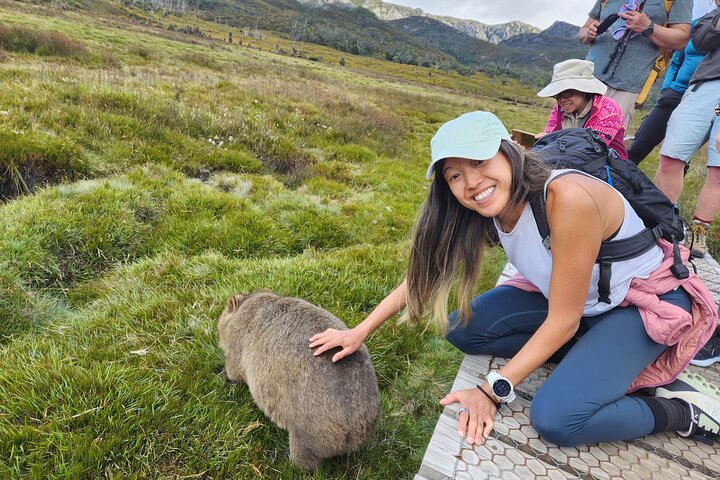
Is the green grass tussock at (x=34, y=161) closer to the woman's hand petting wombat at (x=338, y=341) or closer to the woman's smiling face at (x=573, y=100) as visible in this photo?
the woman's hand petting wombat at (x=338, y=341)

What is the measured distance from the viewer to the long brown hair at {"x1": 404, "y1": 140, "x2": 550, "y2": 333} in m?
2.76

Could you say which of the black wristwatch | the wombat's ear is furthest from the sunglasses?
the wombat's ear

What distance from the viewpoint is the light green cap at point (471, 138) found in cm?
219

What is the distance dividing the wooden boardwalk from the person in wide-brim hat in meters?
2.87

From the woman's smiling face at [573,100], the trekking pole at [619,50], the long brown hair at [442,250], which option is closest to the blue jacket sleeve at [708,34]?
the trekking pole at [619,50]

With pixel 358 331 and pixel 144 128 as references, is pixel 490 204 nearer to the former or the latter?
pixel 358 331

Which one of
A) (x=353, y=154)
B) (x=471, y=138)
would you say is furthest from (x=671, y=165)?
(x=353, y=154)

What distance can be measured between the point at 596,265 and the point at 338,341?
1.70 meters

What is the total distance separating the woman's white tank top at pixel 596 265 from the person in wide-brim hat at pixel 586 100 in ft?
6.42

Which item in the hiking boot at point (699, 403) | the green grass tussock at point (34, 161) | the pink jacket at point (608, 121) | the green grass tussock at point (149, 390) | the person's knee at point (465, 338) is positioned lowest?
the green grass tussock at point (149, 390)

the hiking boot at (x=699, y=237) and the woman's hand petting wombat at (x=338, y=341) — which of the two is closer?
the woman's hand petting wombat at (x=338, y=341)

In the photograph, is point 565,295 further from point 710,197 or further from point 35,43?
point 35,43

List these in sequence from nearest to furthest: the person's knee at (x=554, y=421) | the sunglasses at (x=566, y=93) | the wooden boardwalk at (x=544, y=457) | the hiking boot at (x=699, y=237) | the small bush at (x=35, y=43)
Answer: the wooden boardwalk at (x=544, y=457), the person's knee at (x=554, y=421), the sunglasses at (x=566, y=93), the hiking boot at (x=699, y=237), the small bush at (x=35, y=43)

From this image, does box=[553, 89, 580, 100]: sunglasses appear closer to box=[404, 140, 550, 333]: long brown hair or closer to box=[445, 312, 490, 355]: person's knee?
box=[404, 140, 550, 333]: long brown hair
